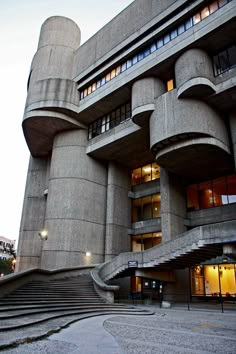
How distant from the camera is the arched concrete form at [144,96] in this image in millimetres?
24031

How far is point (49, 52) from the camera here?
33094 millimetres

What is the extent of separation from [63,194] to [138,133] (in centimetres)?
1011

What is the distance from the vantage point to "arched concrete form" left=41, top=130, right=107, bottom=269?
27.8 metres

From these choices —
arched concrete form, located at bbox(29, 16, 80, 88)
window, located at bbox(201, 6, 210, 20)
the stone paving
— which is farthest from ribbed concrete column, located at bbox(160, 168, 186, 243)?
arched concrete form, located at bbox(29, 16, 80, 88)

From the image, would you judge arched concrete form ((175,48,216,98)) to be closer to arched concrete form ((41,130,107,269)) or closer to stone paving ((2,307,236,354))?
arched concrete form ((41,130,107,269))

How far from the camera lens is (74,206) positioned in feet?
95.3

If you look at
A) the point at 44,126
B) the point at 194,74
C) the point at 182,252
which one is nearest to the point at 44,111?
the point at 44,126

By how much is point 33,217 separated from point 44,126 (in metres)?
11.8

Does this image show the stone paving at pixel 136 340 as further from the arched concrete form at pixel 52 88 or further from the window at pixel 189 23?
the arched concrete form at pixel 52 88

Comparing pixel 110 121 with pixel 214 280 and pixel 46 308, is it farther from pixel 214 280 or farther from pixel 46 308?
pixel 46 308

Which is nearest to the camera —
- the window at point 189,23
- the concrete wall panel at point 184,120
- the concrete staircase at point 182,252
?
the concrete staircase at point 182,252

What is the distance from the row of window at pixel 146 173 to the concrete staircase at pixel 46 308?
14.9 m

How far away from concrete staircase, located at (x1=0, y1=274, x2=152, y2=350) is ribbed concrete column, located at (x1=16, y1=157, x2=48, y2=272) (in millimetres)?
13481

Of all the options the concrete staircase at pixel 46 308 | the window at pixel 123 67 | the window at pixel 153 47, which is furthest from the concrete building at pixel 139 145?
the concrete staircase at pixel 46 308
